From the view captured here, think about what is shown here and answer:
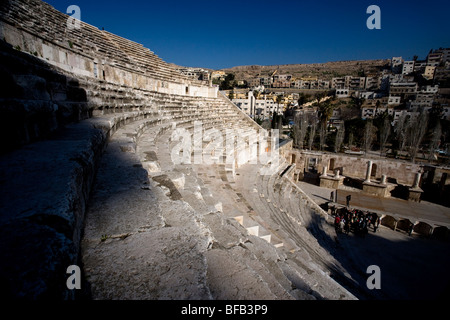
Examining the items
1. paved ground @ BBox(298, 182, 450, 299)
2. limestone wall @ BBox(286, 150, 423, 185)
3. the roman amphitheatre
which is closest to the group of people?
paved ground @ BBox(298, 182, 450, 299)

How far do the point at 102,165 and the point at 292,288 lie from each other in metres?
2.44

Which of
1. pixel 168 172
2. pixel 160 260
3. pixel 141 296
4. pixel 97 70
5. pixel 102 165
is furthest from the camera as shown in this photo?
pixel 97 70

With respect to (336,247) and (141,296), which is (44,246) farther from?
(336,247)

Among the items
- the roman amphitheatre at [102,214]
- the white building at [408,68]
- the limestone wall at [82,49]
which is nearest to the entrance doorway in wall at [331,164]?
the limestone wall at [82,49]

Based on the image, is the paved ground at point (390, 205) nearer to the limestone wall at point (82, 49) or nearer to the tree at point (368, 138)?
the tree at point (368, 138)

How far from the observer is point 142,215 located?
1666mm

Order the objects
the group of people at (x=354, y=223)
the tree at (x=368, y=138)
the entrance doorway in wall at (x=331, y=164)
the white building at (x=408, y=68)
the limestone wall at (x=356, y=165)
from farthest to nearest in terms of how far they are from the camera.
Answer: the white building at (x=408, y=68) < the tree at (x=368, y=138) < the entrance doorway in wall at (x=331, y=164) < the limestone wall at (x=356, y=165) < the group of people at (x=354, y=223)

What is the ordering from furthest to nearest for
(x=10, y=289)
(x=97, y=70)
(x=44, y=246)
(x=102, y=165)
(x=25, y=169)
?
(x=97, y=70) → (x=102, y=165) → (x=25, y=169) → (x=44, y=246) → (x=10, y=289)

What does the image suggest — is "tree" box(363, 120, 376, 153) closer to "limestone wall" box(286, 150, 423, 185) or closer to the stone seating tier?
"limestone wall" box(286, 150, 423, 185)

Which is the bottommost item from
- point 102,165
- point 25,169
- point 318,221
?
point 318,221

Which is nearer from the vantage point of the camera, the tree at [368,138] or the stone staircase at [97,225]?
the stone staircase at [97,225]

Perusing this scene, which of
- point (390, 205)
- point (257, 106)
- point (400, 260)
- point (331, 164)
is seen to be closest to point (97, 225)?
point (400, 260)

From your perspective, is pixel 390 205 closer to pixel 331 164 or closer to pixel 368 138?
pixel 331 164
